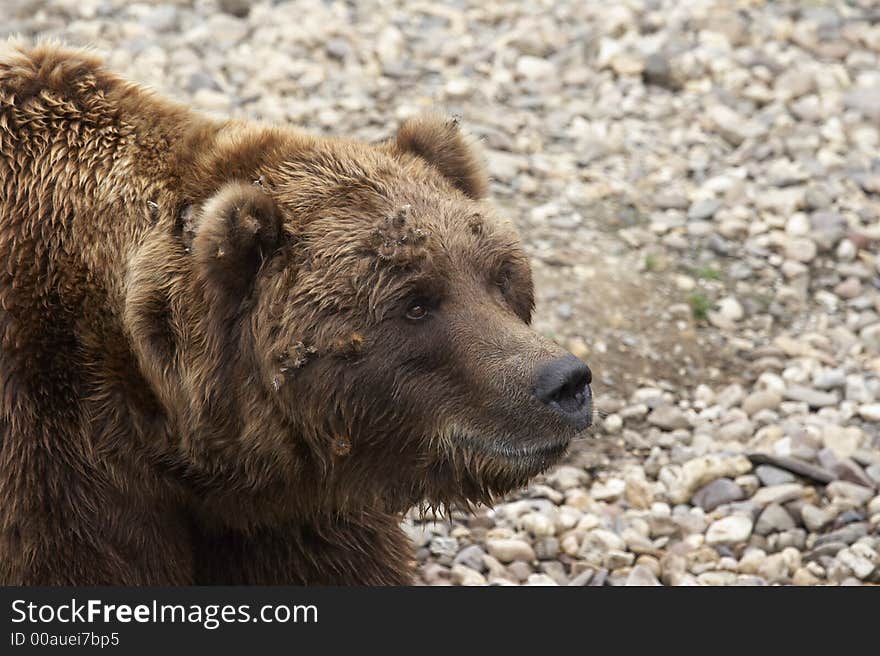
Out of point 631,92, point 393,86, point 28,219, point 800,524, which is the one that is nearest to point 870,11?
point 631,92

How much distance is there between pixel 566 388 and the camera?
435cm

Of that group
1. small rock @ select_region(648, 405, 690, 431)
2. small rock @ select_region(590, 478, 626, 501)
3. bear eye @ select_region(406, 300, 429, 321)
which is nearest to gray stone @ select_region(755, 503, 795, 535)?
small rock @ select_region(590, 478, 626, 501)

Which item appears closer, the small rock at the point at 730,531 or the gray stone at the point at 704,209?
the small rock at the point at 730,531

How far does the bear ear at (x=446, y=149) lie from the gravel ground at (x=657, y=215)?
5.18ft

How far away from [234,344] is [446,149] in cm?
109

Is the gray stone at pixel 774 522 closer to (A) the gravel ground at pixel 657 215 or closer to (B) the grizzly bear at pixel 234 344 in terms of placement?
(A) the gravel ground at pixel 657 215

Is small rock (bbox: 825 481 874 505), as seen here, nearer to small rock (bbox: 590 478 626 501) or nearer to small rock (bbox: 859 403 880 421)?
small rock (bbox: 859 403 880 421)

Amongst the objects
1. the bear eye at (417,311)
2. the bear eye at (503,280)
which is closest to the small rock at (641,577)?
the bear eye at (503,280)

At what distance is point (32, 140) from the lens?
187 inches

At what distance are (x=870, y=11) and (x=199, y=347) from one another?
808 centimetres

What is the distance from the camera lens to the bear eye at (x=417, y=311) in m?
4.42

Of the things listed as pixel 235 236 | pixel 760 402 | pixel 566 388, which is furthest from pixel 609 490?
pixel 235 236

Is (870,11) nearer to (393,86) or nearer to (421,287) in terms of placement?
(393,86)

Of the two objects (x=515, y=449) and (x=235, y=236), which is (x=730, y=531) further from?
(x=235, y=236)
